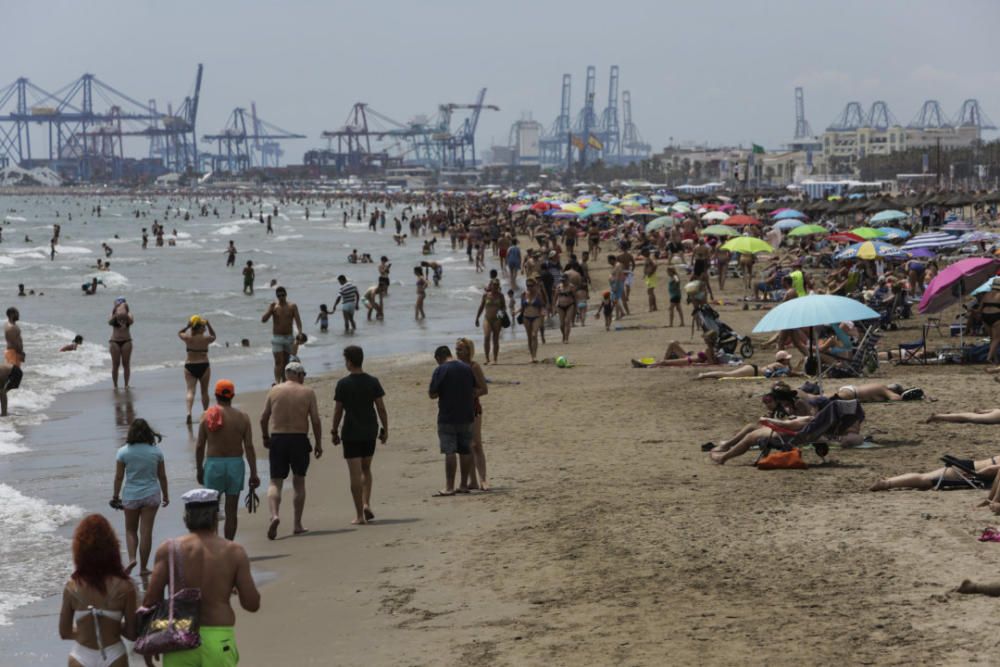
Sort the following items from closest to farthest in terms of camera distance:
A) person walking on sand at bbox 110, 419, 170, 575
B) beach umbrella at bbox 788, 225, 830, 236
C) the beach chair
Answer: person walking on sand at bbox 110, 419, 170, 575 < the beach chair < beach umbrella at bbox 788, 225, 830, 236

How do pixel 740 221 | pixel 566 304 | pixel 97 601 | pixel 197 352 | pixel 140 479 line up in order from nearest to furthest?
pixel 97 601 → pixel 140 479 → pixel 197 352 → pixel 566 304 → pixel 740 221

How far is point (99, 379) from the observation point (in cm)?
1817

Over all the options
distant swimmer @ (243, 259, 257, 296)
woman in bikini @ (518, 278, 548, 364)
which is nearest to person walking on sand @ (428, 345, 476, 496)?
woman in bikini @ (518, 278, 548, 364)

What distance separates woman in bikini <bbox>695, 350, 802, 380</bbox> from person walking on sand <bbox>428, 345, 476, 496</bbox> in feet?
14.9

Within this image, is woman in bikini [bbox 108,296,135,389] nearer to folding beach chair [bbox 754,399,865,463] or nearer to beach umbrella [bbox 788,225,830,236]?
folding beach chair [bbox 754,399,865,463]

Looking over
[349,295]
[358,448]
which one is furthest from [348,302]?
[358,448]

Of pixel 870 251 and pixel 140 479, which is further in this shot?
pixel 870 251

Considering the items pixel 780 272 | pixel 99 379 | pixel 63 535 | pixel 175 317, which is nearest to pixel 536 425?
pixel 63 535

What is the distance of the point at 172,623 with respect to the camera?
14.0 ft

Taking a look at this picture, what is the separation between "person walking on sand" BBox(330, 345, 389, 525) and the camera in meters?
8.07

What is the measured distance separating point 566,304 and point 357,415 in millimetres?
10134

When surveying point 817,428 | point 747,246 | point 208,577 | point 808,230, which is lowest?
point 817,428

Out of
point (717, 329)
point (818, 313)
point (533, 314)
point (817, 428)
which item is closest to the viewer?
point (817, 428)

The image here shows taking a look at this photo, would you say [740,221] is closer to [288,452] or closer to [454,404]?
[454,404]
